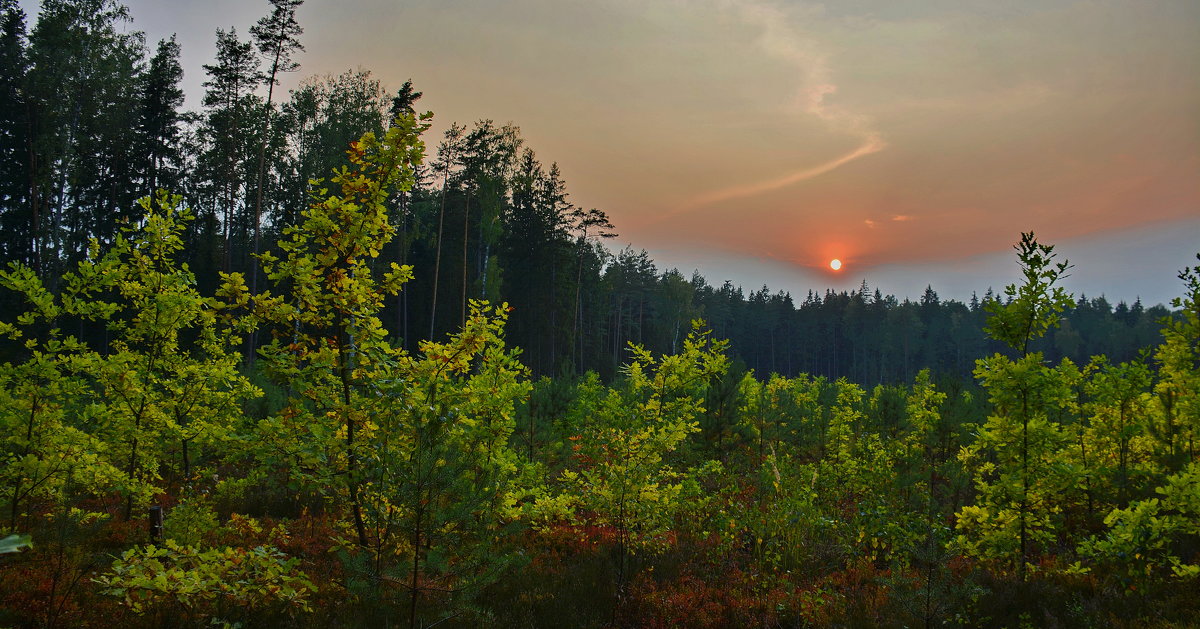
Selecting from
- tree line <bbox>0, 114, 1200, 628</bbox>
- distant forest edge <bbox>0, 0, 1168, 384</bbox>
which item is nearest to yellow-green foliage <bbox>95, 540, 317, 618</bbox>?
tree line <bbox>0, 114, 1200, 628</bbox>

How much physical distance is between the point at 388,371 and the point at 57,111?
31.8 meters

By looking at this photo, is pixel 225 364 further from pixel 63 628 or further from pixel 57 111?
pixel 57 111

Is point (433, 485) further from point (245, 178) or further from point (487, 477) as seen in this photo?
point (245, 178)

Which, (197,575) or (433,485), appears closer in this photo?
(197,575)

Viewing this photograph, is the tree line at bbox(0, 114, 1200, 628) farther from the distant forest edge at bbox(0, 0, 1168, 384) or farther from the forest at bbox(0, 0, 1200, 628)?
the distant forest edge at bbox(0, 0, 1168, 384)

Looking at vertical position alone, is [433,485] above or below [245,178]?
below

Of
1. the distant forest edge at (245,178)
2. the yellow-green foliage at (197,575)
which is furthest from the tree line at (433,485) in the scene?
the distant forest edge at (245,178)

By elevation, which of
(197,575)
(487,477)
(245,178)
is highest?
(245,178)

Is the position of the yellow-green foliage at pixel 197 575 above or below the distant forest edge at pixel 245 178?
→ below

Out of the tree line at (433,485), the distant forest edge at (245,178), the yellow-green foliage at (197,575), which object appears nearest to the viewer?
the yellow-green foliage at (197,575)

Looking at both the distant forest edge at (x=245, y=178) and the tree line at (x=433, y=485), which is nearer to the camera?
the tree line at (x=433, y=485)

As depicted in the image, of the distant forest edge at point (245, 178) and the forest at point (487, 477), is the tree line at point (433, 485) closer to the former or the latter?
the forest at point (487, 477)

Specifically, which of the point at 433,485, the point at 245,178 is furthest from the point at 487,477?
the point at 245,178

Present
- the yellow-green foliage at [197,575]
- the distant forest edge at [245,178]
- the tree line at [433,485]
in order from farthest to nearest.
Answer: the distant forest edge at [245,178] → the tree line at [433,485] → the yellow-green foliage at [197,575]
